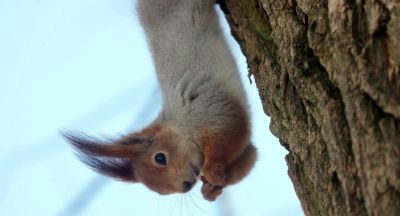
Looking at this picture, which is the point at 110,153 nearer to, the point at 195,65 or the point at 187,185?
the point at 187,185

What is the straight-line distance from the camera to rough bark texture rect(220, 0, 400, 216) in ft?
4.85

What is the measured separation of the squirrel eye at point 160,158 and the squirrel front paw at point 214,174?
243 millimetres

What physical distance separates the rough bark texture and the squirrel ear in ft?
4.55

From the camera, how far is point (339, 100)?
5.55 feet

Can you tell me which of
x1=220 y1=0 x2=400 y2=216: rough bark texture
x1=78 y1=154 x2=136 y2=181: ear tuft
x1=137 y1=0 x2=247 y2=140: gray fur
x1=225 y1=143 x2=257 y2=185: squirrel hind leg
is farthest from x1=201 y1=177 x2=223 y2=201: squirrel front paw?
x1=220 y1=0 x2=400 y2=216: rough bark texture

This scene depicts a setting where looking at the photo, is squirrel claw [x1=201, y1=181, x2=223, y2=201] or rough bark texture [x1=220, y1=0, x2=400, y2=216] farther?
squirrel claw [x1=201, y1=181, x2=223, y2=201]

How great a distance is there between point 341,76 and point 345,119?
0.14m

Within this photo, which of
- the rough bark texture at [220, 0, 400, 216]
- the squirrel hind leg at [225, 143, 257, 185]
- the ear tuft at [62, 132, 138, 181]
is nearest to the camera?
the rough bark texture at [220, 0, 400, 216]

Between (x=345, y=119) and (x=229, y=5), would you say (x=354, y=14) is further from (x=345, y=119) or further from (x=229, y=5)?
(x=229, y=5)

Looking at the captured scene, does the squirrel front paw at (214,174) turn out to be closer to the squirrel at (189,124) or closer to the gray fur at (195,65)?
the squirrel at (189,124)

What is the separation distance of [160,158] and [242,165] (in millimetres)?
515

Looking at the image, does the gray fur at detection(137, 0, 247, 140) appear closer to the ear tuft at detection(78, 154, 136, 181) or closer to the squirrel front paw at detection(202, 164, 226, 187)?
the squirrel front paw at detection(202, 164, 226, 187)

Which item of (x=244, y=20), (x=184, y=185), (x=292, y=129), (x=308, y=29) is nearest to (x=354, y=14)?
(x=308, y=29)

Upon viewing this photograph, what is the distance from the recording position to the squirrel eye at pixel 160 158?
136 inches
